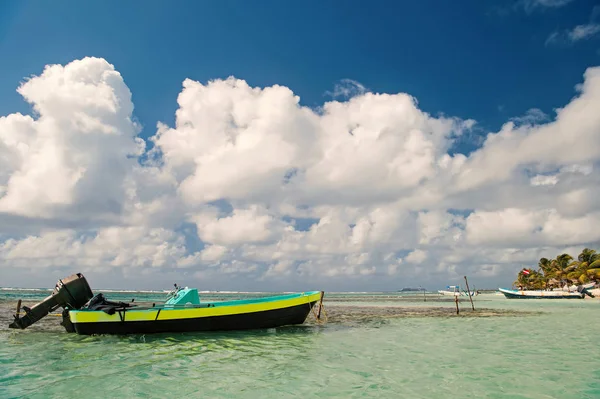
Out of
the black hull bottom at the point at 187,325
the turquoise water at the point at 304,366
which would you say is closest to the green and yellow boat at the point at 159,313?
the black hull bottom at the point at 187,325

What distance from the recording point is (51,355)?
1755 cm

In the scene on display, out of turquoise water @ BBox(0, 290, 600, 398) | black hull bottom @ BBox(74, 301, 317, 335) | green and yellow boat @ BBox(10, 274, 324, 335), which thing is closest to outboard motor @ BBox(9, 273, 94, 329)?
green and yellow boat @ BBox(10, 274, 324, 335)

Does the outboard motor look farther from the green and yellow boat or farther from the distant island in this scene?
the distant island

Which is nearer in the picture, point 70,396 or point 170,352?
point 70,396

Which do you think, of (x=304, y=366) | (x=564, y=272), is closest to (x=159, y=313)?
(x=304, y=366)

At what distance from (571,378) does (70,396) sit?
15.9m

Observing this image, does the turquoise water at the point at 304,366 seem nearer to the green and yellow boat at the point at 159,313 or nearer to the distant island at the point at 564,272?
the green and yellow boat at the point at 159,313

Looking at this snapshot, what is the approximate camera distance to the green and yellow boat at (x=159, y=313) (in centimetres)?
2294

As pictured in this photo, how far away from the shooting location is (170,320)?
22.9 meters

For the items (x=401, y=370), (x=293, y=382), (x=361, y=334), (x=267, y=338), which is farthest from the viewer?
(x=361, y=334)

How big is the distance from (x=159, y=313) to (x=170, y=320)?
2.63 ft

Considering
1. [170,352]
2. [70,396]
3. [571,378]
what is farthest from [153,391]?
[571,378]

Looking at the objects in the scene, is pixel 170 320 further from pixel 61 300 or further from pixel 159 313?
pixel 61 300

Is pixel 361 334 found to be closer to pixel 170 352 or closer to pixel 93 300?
pixel 170 352
